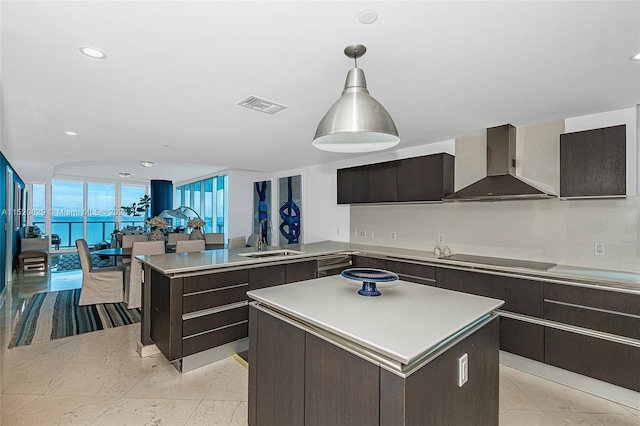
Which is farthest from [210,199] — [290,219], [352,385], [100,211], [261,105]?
[352,385]

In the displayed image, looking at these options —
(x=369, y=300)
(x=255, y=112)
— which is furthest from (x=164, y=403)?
(x=255, y=112)

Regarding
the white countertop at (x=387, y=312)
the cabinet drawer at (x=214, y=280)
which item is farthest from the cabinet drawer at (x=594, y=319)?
the cabinet drawer at (x=214, y=280)

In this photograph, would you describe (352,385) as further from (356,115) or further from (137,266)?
(137,266)

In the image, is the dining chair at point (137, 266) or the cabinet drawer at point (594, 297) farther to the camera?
the dining chair at point (137, 266)

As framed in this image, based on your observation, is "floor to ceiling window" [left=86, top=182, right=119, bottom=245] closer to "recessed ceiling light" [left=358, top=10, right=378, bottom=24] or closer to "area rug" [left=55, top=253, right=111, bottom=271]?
"area rug" [left=55, top=253, right=111, bottom=271]

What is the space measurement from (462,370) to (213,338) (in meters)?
2.20

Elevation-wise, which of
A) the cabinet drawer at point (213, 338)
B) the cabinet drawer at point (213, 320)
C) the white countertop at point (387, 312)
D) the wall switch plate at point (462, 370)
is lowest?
the cabinet drawer at point (213, 338)

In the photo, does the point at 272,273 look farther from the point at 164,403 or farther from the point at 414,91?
the point at 414,91

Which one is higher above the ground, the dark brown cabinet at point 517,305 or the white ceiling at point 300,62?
the white ceiling at point 300,62

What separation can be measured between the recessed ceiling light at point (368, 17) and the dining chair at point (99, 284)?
14.8 feet

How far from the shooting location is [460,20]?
1453 mm

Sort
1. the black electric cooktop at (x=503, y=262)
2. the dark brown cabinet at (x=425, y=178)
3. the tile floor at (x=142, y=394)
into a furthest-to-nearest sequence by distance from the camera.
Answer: the dark brown cabinet at (x=425, y=178) < the black electric cooktop at (x=503, y=262) < the tile floor at (x=142, y=394)

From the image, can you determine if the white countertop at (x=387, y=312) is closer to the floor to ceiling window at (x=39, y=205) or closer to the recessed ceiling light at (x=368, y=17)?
the recessed ceiling light at (x=368, y=17)

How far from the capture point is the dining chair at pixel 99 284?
4199 millimetres
